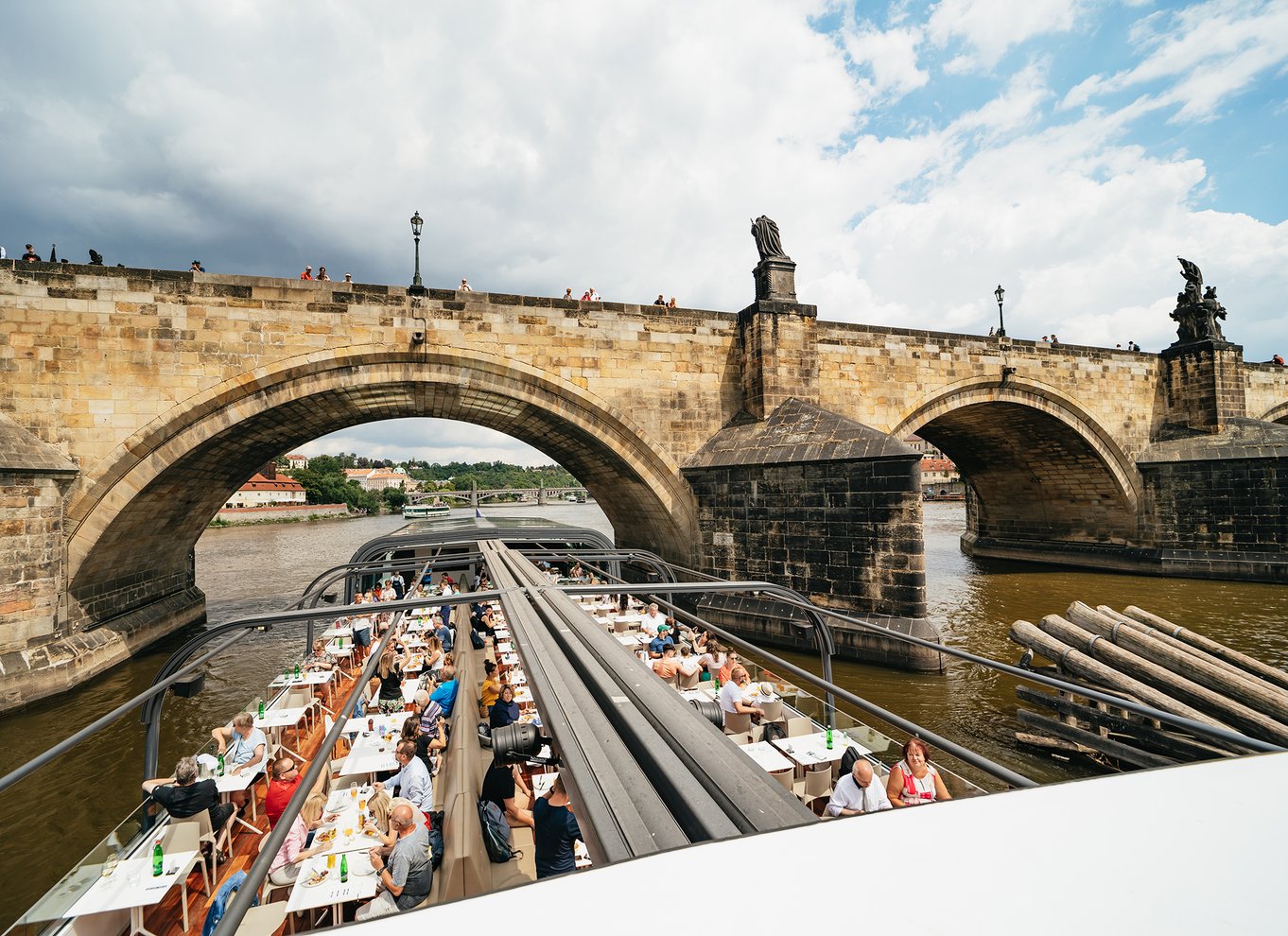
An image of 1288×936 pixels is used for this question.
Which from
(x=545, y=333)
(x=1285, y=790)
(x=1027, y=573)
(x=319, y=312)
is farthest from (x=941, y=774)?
(x=1027, y=573)

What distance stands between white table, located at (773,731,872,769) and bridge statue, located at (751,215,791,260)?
30.9 ft

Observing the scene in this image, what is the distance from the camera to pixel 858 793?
131 inches

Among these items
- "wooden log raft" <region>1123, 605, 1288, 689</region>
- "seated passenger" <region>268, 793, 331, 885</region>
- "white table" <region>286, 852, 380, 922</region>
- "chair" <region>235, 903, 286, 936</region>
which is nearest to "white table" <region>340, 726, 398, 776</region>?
"seated passenger" <region>268, 793, 331, 885</region>

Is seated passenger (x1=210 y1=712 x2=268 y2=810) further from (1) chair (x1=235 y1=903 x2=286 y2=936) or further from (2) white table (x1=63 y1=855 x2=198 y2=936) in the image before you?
(1) chair (x1=235 y1=903 x2=286 y2=936)

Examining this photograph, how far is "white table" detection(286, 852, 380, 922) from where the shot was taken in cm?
298

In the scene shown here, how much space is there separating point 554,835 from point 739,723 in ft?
9.44

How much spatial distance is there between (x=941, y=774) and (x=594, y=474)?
10.7m

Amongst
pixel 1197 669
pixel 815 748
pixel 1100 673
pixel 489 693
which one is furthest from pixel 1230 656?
pixel 489 693

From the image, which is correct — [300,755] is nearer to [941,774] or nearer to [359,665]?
[359,665]

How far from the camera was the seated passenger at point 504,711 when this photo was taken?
446cm

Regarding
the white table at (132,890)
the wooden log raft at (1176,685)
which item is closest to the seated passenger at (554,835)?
the white table at (132,890)

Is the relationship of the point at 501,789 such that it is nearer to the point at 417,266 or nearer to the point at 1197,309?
the point at 417,266

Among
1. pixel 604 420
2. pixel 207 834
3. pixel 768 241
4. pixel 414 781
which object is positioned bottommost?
pixel 207 834

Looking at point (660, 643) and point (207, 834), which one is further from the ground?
point (660, 643)
